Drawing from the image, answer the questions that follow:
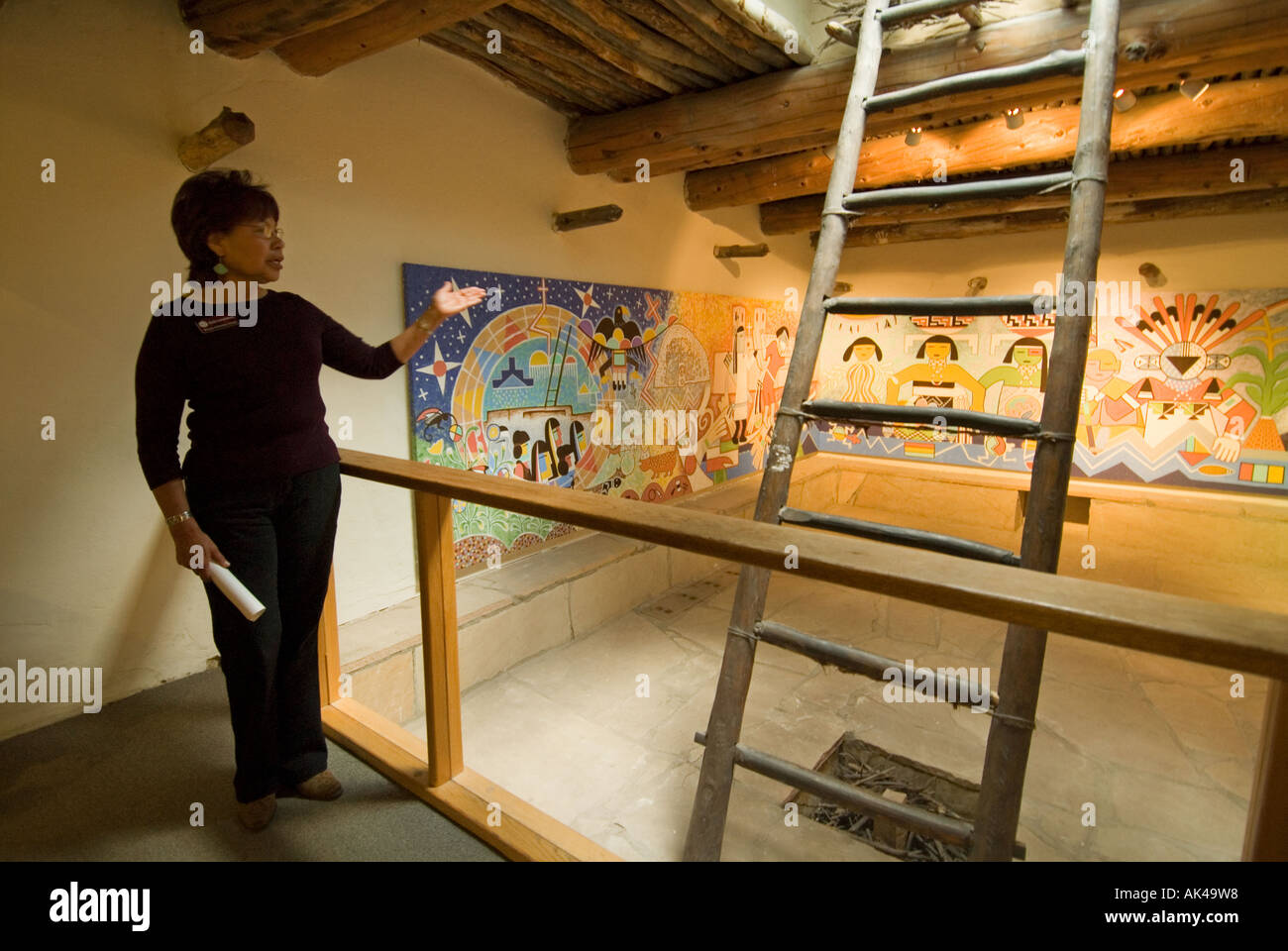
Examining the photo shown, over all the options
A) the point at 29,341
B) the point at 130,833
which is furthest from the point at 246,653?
the point at 29,341

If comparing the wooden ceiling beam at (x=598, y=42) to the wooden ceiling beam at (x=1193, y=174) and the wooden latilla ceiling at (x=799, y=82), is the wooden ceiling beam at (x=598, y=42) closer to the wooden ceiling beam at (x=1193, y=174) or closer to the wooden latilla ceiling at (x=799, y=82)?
the wooden latilla ceiling at (x=799, y=82)

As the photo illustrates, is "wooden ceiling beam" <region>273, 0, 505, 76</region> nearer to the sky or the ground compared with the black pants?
nearer to the sky

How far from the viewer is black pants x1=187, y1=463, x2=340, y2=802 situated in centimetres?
140

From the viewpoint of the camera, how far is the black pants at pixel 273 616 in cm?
140

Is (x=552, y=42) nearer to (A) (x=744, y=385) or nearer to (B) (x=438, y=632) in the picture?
(B) (x=438, y=632)

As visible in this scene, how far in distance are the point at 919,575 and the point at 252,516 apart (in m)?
1.35

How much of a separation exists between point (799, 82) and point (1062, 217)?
125 inches

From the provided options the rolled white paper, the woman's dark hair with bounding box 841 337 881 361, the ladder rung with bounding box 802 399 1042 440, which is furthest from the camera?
the woman's dark hair with bounding box 841 337 881 361

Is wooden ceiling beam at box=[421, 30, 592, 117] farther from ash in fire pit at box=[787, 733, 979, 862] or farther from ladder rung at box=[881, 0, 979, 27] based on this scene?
ash in fire pit at box=[787, 733, 979, 862]

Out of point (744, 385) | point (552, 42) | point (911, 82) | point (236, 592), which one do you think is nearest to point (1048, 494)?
point (236, 592)

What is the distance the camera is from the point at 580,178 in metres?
3.88

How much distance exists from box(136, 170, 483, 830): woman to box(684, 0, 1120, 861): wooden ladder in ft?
3.56

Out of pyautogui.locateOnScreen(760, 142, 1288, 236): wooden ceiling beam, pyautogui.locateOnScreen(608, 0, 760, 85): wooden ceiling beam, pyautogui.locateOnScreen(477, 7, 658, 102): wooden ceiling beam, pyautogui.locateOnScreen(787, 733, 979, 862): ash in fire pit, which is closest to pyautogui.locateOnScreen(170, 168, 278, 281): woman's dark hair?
pyautogui.locateOnScreen(477, 7, 658, 102): wooden ceiling beam

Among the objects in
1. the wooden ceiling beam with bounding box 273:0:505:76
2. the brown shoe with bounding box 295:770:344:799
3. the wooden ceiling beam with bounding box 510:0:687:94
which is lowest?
the brown shoe with bounding box 295:770:344:799
